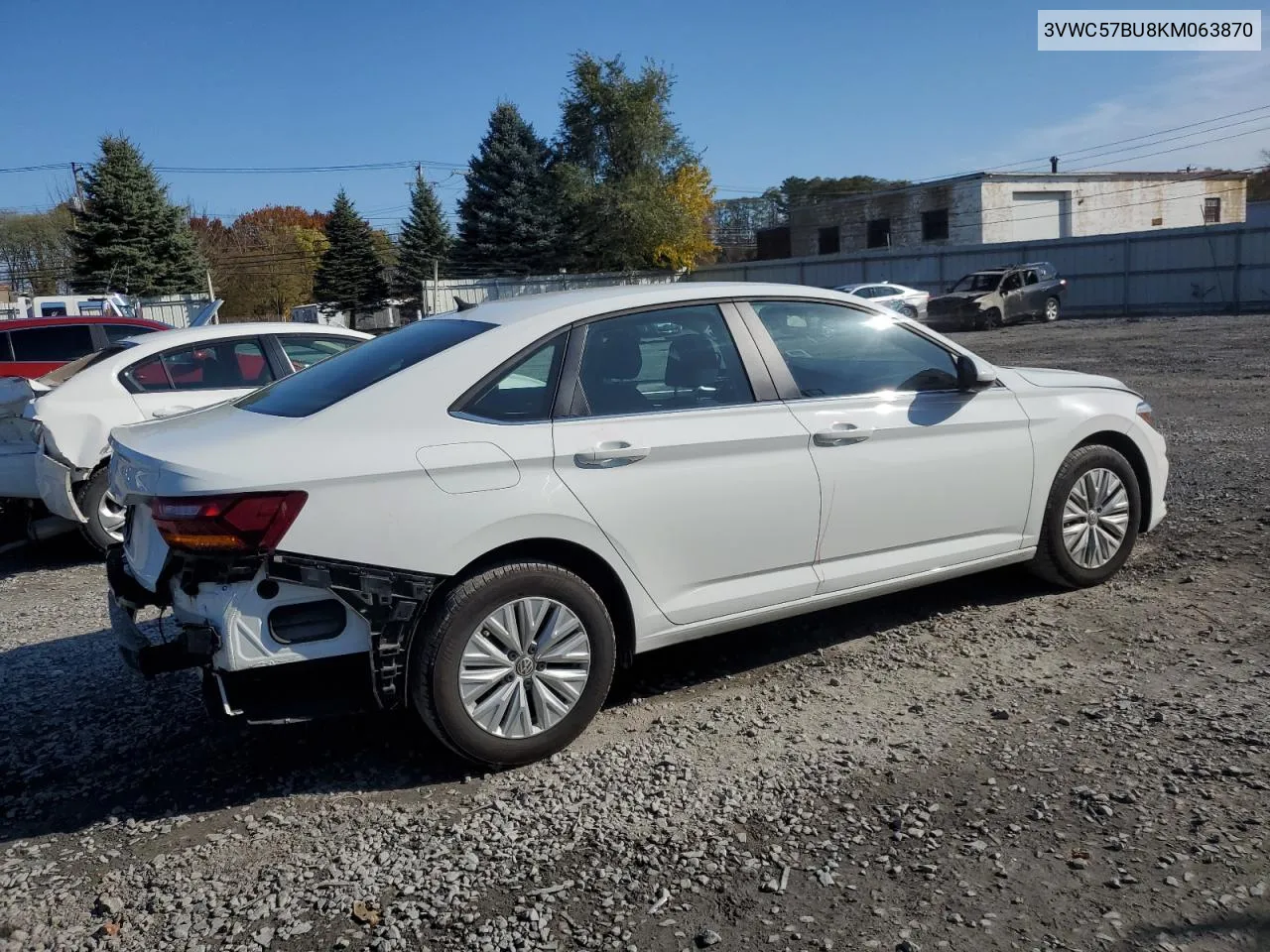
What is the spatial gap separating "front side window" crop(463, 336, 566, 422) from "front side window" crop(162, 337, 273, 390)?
14.2 feet

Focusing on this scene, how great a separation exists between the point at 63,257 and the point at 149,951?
6433 cm

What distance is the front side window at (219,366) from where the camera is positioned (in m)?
7.54

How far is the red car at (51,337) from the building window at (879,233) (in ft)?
161

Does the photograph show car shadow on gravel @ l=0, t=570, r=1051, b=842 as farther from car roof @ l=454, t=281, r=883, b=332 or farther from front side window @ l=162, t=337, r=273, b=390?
front side window @ l=162, t=337, r=273, b=390

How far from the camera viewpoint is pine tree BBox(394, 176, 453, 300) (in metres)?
55.0

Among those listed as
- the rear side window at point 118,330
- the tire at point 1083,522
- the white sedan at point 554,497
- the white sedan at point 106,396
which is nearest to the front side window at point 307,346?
the white sedan at point 106,396

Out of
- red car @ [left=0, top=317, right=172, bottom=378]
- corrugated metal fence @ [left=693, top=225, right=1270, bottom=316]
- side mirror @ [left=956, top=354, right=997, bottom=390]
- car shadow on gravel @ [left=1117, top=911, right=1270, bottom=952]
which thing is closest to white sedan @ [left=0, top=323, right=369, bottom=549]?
side mirror @ [left=956, top=354, right=997, bottom=390]

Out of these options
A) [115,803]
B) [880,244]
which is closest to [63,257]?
[880,244]

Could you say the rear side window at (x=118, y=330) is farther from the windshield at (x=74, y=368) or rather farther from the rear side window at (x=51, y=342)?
the windshield at (x=74, y=368)

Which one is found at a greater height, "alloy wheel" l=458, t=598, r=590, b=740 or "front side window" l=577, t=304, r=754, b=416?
"front side window" l=577, t=304, r=754, b=416

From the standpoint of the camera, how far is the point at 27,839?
11.5 feet

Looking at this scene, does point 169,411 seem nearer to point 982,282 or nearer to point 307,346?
point 307,346

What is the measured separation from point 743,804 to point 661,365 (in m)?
1.80

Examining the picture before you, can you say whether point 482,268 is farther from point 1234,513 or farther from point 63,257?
point 1234,513
